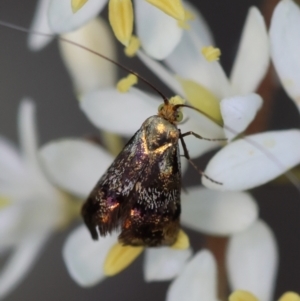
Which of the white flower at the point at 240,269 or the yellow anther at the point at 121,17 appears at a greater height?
the yellow anther at the point at 121,17

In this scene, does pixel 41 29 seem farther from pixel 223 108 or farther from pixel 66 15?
pixel 223 108

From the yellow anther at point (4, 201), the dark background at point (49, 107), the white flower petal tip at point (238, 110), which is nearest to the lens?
the white flower petal tip at point (238, 110)

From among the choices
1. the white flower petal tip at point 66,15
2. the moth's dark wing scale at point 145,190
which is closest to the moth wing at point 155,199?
the moth's dark wing scale at point 145,190

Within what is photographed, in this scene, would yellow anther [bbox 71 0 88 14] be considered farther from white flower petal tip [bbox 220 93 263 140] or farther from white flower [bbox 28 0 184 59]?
white flower petal tip [bbox 220 93 263 140]

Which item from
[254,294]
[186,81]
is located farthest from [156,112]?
[254,294]

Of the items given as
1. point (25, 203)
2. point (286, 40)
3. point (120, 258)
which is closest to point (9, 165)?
point (25, 203)

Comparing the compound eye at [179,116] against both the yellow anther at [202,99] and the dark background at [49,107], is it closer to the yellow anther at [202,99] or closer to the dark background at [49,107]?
the yellow anther at [202,99]
